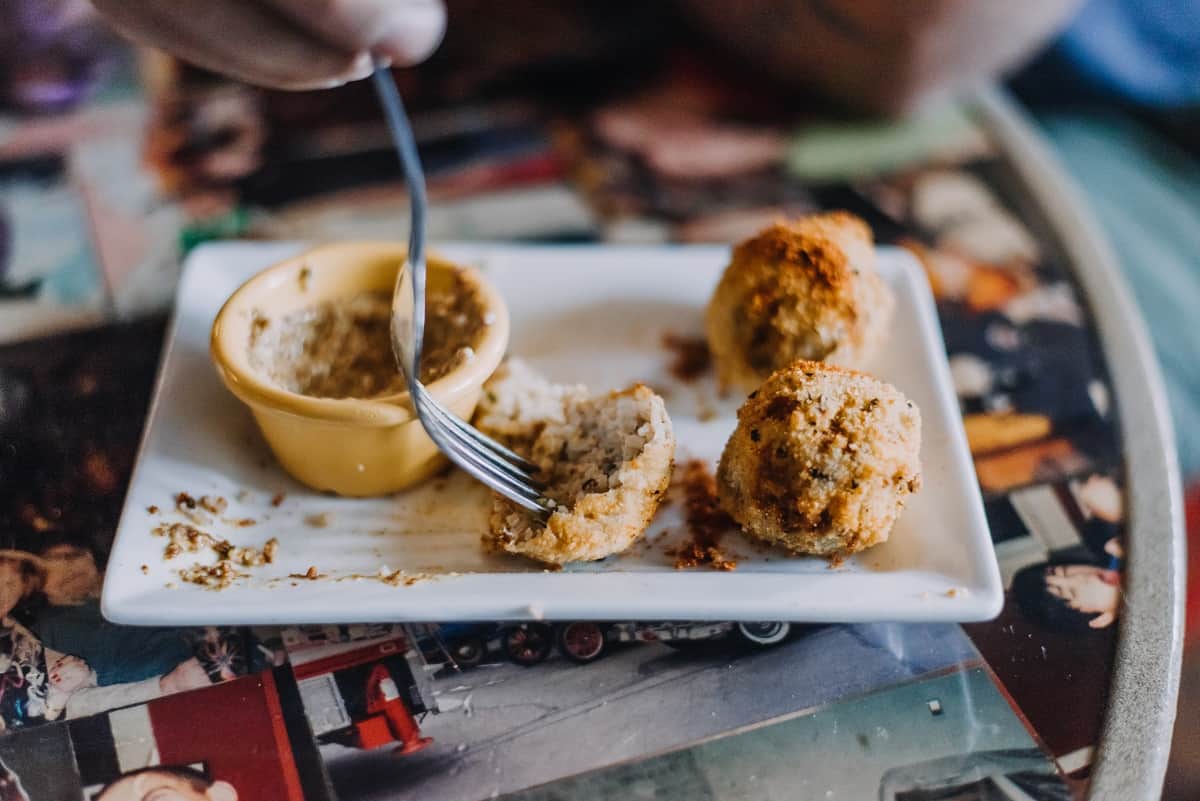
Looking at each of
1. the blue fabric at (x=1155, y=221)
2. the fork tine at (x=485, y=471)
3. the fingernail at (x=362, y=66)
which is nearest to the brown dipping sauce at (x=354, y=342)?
the fork tine at (x=485, y=471)

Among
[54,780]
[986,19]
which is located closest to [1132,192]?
[986,19]

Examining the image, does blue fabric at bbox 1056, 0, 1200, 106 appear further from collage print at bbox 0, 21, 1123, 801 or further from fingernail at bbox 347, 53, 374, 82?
fingernail at bbox 347, 53, 374, 82

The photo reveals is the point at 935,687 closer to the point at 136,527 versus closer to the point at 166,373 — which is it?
the point at 136,527

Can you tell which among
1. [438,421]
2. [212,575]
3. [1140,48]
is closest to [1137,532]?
[438,421]

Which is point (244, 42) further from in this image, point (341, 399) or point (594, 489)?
point (594, 489)

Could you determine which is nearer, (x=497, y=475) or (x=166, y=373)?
(x=497, y=475)

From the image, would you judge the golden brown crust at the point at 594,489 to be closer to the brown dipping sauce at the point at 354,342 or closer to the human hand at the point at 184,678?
the brown dipping sauce at the point at 354,342

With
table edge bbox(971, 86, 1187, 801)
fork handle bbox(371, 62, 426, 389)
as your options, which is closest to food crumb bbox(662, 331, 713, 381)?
fork handle bbox(371, 62, 426, 389)
